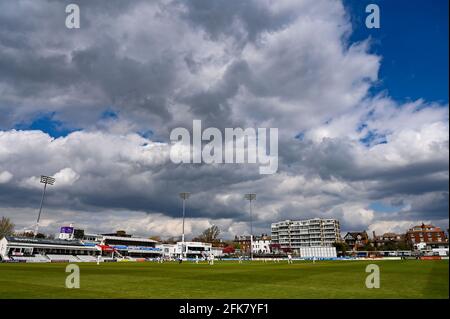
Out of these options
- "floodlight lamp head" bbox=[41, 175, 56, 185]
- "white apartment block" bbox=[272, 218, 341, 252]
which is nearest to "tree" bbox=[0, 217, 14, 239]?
"floodlight lamp head" bbox=[41, 175, 56, 185]

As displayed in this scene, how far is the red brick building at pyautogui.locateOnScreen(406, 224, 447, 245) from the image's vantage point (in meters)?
146

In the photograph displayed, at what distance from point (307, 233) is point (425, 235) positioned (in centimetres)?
5558

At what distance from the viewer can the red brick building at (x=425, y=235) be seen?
480 ft

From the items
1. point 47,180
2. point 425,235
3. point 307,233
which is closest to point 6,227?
point 47,180

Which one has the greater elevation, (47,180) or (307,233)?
(47,180)

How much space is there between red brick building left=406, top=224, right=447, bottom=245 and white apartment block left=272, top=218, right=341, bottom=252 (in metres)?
35.3

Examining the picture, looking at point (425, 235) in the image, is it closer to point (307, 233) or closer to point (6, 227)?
point (307, 233)

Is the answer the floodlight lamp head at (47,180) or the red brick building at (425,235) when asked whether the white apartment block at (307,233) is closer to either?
the red brick building at (425,235)

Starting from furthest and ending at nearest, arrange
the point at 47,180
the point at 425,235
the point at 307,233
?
the point at 307,233
the point at 425,235
the point at 47,180

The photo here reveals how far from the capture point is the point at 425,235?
486 ft

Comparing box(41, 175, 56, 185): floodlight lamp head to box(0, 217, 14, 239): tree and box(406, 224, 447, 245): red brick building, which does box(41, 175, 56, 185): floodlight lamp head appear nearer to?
box(0, 217, 14, 239): tree

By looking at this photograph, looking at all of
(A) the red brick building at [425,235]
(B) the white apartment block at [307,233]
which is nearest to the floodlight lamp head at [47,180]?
(B) the white apartment block at [307,233]
